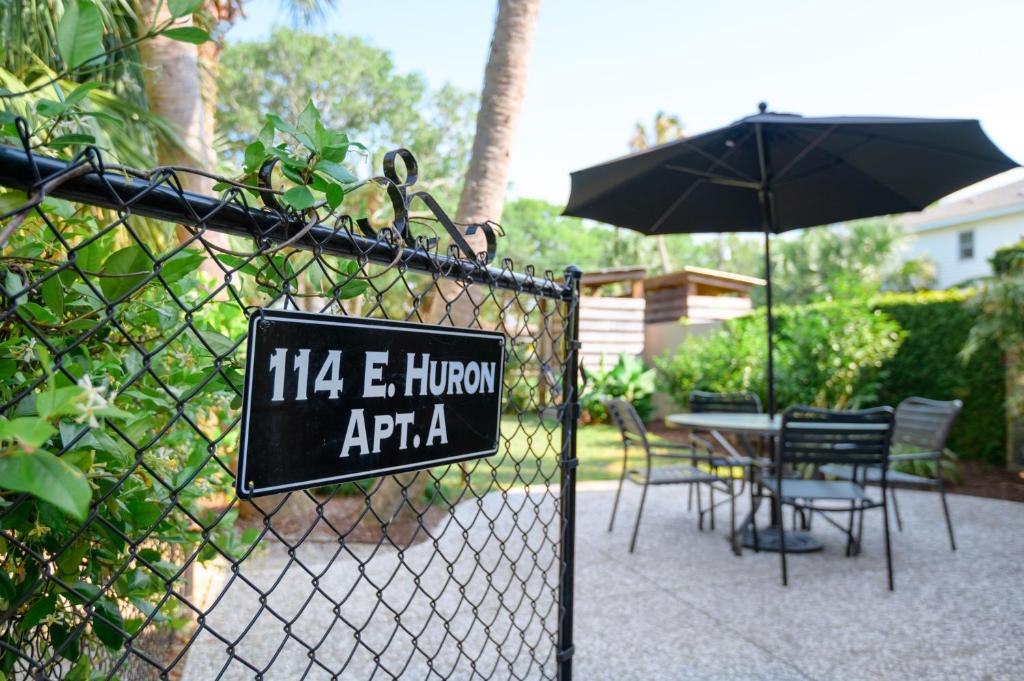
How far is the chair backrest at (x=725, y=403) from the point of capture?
15.0 ft

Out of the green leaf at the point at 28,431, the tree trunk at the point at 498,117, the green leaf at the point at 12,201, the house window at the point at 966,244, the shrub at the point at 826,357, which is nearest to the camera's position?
the green leaf at the point at 28,431

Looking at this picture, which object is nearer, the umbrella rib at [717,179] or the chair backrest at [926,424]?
the chair backrest at [926,424]

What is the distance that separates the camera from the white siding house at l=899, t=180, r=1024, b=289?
19891mm

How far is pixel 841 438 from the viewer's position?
10.6ft

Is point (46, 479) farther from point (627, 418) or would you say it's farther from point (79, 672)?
point (627, 418)

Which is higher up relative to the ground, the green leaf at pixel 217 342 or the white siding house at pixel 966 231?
the white siding house at pixel 966 231

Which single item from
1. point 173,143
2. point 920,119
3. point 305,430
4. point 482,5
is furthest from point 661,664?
point 482,5

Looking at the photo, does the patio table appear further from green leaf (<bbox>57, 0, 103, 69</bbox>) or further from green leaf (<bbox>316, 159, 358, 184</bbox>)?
green leaf (<bbox>57, 0, 103, 69</bbox>)

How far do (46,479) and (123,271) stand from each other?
14.9 inches

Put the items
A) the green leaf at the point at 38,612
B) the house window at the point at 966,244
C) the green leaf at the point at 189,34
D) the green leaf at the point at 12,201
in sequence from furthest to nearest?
the house window at the point at 966,244 → the green leaf at the point at 38,612 → the green leaf at the point at 189,34 → the green leaf at the point at 12,201

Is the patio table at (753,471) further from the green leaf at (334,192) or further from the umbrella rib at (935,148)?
the green leaf at (334,192)

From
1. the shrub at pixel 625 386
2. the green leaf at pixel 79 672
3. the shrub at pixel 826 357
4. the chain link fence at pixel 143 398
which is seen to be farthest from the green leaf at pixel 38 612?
the shrub at pixel 625 386

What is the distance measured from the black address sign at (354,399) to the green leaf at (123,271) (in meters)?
0.15

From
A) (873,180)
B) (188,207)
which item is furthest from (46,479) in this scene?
(873,180)
